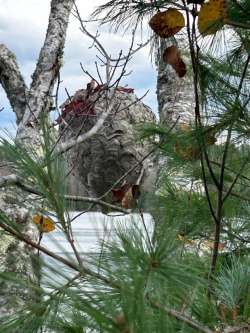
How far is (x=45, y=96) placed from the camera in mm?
2811

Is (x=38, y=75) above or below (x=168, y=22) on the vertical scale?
above

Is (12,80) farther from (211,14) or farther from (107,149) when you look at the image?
(211,14)

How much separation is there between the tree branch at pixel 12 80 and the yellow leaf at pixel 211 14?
6.80 feet

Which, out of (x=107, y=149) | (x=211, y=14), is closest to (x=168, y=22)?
(x=211, y=14)

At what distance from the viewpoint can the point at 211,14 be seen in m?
1.08

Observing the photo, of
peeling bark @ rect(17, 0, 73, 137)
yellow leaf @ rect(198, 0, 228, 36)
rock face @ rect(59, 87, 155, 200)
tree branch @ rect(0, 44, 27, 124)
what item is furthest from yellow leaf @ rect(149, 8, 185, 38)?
rock face @ rect(59, 87, 155, 200)

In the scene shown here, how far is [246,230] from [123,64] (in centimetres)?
103

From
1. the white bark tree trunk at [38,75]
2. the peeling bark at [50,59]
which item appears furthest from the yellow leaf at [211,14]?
the peeling bark at [50,59]

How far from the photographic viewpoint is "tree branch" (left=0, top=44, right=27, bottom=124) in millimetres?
3076

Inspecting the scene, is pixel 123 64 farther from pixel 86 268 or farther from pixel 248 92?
pixel 86 268

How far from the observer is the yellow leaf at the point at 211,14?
1.08 meters

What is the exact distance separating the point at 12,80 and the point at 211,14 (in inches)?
89.1

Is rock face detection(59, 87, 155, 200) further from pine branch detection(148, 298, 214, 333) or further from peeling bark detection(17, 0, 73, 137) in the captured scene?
pine branch detection(148, 298, 214, 333)

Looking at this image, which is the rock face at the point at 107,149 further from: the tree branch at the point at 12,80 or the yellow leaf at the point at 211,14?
the yellow leaf at the point at 211,14
